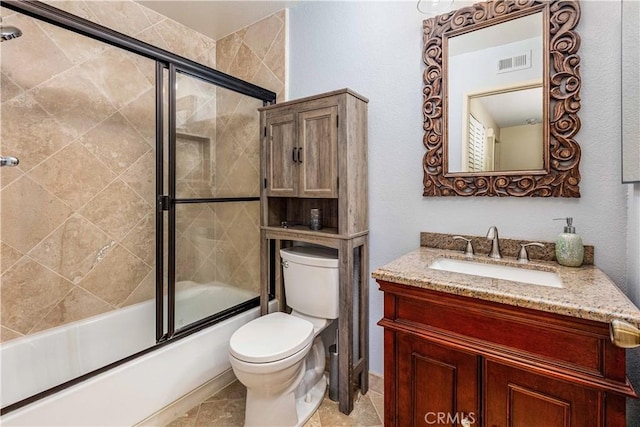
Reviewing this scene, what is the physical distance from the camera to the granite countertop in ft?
2.70

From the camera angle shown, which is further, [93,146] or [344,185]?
[93,146]

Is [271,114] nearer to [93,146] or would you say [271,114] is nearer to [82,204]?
[93,146]

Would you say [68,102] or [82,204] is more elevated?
[68,102]

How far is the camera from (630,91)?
1.13m

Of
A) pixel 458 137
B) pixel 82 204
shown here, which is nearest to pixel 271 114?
pixel 458 137

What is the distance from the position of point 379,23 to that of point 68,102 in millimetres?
1868

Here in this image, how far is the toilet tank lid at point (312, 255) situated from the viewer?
1.66m

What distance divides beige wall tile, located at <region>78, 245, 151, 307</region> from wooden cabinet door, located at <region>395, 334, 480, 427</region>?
182cm

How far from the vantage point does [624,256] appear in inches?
47.8

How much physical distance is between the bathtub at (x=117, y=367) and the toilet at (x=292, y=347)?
0.36 meters

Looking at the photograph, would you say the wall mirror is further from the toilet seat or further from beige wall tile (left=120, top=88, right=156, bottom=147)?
beige wall tile (left=120, top=88, right=156, bottom=147)

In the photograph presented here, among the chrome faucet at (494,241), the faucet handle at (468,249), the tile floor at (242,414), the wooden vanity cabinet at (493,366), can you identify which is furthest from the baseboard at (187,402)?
the chrome faucet at (494,241)

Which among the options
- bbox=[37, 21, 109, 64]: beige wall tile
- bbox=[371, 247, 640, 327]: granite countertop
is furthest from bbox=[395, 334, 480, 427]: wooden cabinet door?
bbox=[37, 21, 109, 64]: beige wall tile

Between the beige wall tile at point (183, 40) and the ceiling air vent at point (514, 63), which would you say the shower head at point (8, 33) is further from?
the ceiling air vent at point (514, 63)
